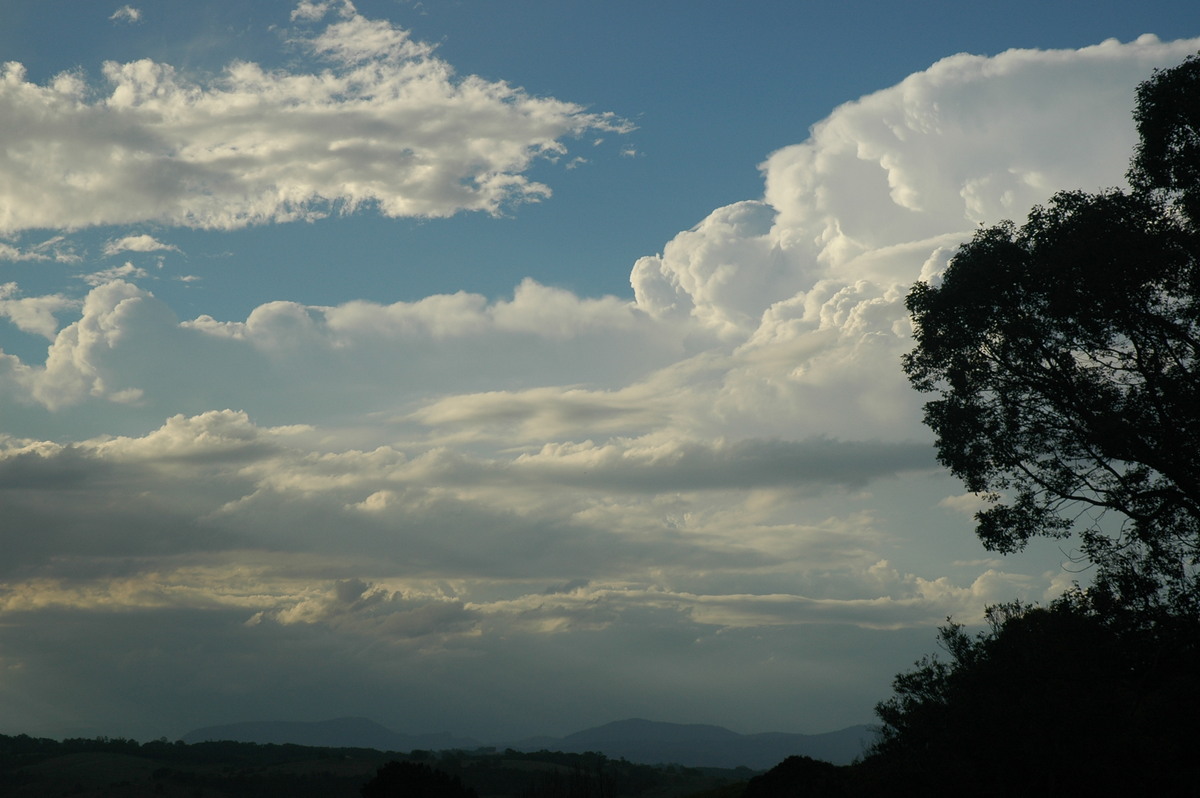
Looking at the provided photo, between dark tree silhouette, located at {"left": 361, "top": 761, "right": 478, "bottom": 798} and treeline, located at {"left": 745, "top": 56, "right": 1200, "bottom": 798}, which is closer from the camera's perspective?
treeline, located at {"left": 745, "top": 56, "right": 1200, "bottom": 798}

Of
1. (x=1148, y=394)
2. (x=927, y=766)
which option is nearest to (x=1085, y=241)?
(x=1148, y=394)

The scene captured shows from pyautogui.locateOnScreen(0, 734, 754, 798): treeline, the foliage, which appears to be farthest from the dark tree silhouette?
pyautogui.locateOnScreen(0, 734, 754, 798): treeline

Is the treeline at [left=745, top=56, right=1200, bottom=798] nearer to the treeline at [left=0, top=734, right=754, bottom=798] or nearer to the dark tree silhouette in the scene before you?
the dark tree silhouette

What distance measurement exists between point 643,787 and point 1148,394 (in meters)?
133

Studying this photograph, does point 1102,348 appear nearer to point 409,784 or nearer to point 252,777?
point 409,784

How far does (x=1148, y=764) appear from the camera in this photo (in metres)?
26.2

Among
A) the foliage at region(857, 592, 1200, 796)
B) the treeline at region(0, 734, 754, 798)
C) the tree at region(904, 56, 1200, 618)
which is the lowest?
the treeline at region(0, 734, 754, 798)

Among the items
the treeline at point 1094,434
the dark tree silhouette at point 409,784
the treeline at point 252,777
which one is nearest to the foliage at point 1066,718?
the treeline at point 1094,434

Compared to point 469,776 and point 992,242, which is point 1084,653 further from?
point 469,776

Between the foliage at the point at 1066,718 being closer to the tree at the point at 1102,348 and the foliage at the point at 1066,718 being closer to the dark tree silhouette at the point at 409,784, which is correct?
the tree at the point at 1102,348

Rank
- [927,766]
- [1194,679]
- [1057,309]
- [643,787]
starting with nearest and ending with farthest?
[1194,679] → [1057,309] → [927,766] → [643,787]

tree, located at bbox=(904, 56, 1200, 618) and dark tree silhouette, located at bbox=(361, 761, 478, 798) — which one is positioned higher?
tree, located at bbox=(904, 56, 1200, 618)

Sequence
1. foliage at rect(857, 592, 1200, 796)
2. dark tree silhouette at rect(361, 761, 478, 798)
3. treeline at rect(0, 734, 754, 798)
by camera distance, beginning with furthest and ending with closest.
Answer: treeline at rect(0, 734, 754, 798) < dark tree silhouette at rect(361, 761, 478, 798) < foliage at rect(857, 592, 1200, 796)

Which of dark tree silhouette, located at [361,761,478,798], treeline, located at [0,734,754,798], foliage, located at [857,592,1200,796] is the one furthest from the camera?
treeline, located at [0,734,754,798]
